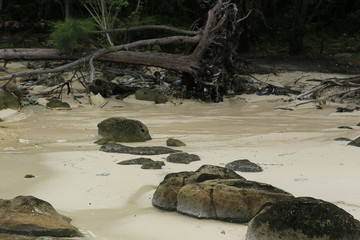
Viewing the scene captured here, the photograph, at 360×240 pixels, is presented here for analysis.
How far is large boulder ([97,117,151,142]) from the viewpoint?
23.8 ft

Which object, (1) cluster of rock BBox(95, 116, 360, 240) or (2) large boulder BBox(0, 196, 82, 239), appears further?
(2) large boulder BBox(0, 196, 82, 239)

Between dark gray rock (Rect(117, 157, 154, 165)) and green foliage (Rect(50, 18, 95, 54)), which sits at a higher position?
green foliage (Rect(50, 18, 95, 54))

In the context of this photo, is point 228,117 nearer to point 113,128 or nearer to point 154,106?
point 154,106

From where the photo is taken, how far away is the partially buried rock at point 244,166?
5191 millimetres

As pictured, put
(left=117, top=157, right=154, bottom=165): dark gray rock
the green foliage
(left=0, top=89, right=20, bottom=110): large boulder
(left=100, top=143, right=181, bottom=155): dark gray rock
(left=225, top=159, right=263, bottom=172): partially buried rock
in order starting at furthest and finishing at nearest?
the green foliage, (left=0, top=89, right=20, bottom=110): large boulder, (left=100, top=143, right=181, bottom=155): dark gray rock, (left=117, top=157, right=154, bottom=165): dark gray rock, (left=225, top=159, right=263, bottom=172): partially buried rock

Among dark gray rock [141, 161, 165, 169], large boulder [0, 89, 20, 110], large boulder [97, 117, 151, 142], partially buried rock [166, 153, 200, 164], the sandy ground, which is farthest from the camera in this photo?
large boulder [0, 89, 20, 110]

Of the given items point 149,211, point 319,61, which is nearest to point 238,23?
point 319,61

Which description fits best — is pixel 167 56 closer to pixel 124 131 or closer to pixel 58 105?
pixel 58 105

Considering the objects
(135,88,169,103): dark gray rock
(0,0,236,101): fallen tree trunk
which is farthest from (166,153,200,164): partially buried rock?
(0,0,236,101): fallen tree trunk

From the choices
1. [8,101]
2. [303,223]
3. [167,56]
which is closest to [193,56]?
[167,56]

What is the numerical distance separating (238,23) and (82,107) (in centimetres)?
439

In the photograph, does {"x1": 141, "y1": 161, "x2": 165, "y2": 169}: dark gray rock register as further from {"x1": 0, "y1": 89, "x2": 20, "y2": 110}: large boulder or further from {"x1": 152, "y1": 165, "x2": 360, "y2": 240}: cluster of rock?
{"x1": 0, "y1": 89, "x2": 20, "y2": 110}: large boulder

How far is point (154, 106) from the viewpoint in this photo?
38.8ft

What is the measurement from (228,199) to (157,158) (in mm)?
2176
